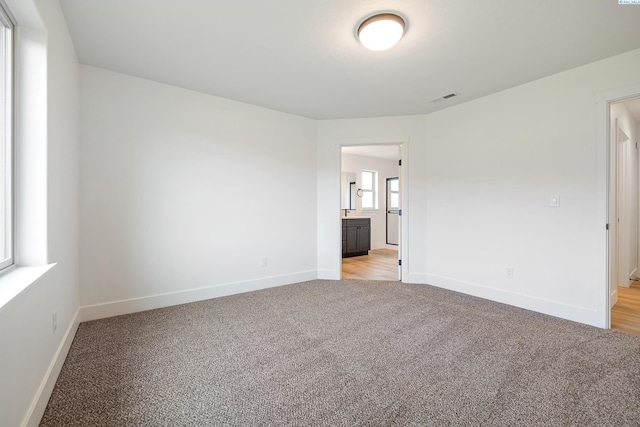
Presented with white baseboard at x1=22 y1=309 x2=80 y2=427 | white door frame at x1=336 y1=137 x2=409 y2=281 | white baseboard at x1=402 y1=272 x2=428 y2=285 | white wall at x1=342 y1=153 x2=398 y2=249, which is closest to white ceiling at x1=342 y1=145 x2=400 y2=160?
white wall at x1=342 y1=153 x2=398 y2=249

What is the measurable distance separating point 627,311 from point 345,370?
3.27 meters

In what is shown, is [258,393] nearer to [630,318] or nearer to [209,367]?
[209,367]

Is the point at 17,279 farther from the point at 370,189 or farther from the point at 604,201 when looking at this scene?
the point at 370,189

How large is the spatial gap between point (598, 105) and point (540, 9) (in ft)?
4.34

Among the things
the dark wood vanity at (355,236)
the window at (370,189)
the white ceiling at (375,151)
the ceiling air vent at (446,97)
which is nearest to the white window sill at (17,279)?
the ceiling air vent at (446,97)

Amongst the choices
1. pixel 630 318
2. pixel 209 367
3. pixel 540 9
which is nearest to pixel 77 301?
pixel 209 367

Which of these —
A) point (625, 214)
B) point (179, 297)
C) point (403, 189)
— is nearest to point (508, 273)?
point (403, 189)

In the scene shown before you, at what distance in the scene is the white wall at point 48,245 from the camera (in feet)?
3.82

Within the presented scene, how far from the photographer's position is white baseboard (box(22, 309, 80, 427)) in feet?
4.25

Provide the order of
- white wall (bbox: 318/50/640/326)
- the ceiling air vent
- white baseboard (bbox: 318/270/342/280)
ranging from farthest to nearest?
white baseboard (bbox: 318/270/342/280), the ceiling air vent, white wall (bbox: 318/50/640/326)

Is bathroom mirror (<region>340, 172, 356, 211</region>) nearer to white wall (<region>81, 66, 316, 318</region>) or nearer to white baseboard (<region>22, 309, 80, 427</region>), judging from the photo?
white wall (<region>81, 66, 316, 318</region>)

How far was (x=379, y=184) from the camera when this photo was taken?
25.2ft

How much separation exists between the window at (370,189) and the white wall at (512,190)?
Answer: 3480 millimetres

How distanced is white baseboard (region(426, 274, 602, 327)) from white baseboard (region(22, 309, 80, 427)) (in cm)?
393
